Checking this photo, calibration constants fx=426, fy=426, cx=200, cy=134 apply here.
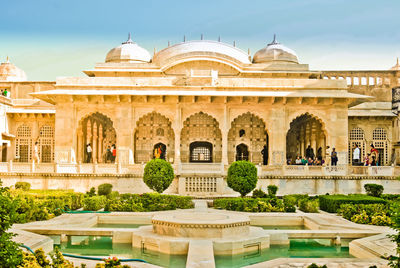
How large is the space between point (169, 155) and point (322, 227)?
12.7 m

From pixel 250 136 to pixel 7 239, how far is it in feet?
58.3

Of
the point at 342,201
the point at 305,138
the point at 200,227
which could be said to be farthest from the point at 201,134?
the point at 200,227

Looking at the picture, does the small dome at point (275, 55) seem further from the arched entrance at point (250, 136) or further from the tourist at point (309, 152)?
the tourist at point (309, 152)

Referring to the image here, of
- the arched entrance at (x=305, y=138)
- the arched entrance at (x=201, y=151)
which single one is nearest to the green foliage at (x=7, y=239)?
Result: the arched entrance at (x=201, y=151)

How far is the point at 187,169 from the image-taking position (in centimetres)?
1723

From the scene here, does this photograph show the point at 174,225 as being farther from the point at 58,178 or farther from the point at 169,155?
the point at 169,155

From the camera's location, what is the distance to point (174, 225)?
8500 mm

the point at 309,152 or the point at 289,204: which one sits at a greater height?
the point at 309,152

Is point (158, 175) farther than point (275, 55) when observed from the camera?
No

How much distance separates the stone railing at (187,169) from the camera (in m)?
17.2

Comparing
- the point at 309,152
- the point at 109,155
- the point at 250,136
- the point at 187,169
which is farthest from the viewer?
the point at 309,152

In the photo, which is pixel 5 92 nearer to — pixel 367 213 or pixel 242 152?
pixel 242 152

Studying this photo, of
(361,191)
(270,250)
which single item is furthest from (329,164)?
(270,250)

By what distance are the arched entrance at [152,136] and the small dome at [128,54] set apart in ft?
18.4
